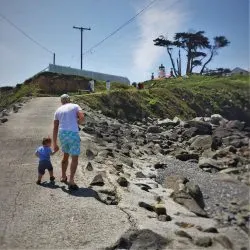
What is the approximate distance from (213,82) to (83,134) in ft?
111

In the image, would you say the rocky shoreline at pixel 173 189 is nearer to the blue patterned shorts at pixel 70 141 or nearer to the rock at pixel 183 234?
the rock at pixel 183 234

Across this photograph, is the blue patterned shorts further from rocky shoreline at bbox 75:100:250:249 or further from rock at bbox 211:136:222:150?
rock at bbox 211:136:222:150

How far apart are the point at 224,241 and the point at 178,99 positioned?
113 feet

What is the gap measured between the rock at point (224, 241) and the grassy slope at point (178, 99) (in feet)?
74.2

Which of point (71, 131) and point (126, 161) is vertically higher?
point (71, 131)

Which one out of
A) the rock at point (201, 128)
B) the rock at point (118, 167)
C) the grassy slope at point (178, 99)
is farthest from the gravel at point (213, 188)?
the grassy slope at point (178, 99)

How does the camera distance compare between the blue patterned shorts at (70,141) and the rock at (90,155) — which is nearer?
the blue patterned shorts at (70,141)

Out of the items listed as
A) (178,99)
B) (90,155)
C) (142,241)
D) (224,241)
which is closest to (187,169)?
(90,155)

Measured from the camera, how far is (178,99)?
137ft

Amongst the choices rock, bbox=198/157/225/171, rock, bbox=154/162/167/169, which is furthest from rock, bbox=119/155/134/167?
Result: rock, bbox=198/157/225/171

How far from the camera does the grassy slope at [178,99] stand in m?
32.5

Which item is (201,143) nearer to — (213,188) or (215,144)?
(215,144)

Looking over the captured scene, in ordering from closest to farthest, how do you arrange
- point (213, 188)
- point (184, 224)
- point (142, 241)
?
1. point (142, 241)
2. point (184, 224)
3. point (213, 188)

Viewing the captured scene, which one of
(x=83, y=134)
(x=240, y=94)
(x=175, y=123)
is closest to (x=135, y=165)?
(x=83, y=134)
